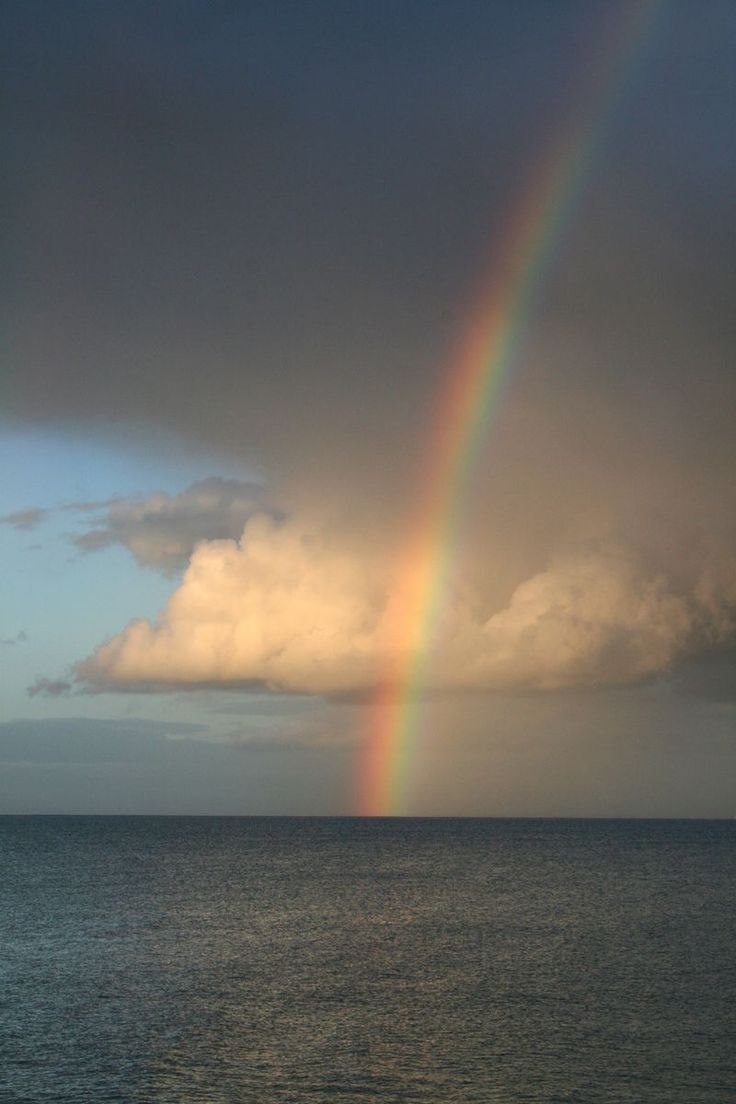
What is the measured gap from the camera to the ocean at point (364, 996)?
38.6 m

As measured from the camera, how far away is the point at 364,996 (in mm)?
54312

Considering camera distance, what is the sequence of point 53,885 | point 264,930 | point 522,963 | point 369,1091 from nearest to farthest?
point 369,1091 → point 522,963 → point 264,930 → point 53,885

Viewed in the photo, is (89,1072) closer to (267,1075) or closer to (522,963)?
(267,1075)

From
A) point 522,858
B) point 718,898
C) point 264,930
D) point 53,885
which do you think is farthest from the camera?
point 522,858

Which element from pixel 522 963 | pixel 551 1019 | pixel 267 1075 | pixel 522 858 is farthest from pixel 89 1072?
pixel 522 858

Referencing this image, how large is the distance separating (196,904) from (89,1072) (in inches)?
2352

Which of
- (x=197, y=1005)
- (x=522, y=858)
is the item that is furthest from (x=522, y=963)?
(x=522, y=858)

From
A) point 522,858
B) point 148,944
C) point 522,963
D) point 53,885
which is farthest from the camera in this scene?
point 522,858

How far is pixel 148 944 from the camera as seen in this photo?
72.4 metres

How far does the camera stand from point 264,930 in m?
80.1

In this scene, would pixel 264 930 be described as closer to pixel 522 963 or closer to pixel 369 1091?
pixel 522 963

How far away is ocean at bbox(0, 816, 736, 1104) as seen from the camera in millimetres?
38594

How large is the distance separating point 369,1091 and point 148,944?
127 feet

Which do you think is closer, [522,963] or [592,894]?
[522,963]
